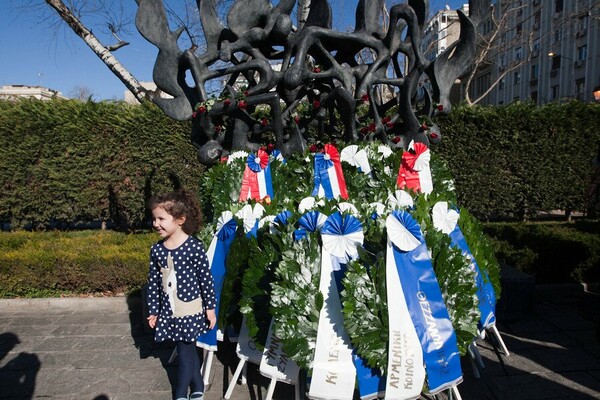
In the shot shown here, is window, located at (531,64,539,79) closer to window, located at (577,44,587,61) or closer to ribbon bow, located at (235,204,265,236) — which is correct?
window, located at (577,44,587,61)

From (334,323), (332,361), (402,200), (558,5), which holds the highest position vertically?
(558,5)

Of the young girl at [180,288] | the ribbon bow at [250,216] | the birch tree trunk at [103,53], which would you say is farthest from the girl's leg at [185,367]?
the birch tree trunk at [103,53]

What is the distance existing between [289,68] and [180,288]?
10.3ft

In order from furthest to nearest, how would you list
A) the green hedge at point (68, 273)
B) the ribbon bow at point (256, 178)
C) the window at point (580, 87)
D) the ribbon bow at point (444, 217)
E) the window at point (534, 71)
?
1. the window at point (534, 71)
2. the window at point (580, 87)
3. the green hedge at point (68, 273)
4. the ribbon bow at point (256, 178)
5. the ribbon bow at point (444, 217)

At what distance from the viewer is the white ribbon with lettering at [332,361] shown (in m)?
2.54

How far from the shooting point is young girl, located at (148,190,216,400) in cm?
298

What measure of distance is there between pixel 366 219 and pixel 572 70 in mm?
40764

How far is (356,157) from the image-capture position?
538 centimetres

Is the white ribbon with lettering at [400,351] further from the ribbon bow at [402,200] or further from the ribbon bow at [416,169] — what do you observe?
the ribbon bow at [416,169]

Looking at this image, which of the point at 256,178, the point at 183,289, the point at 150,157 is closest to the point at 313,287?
the point at 183,289

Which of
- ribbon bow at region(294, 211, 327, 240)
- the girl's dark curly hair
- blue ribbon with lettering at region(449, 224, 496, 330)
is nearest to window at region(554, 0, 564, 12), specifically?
blue ribbon with lettering at region(449, 224, 496, 330)

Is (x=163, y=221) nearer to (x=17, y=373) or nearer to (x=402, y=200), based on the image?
(x=402, y=200)

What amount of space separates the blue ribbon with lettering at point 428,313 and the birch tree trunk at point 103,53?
31.4ft

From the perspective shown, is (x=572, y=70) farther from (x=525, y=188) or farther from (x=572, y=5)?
(x=525, y=188)
